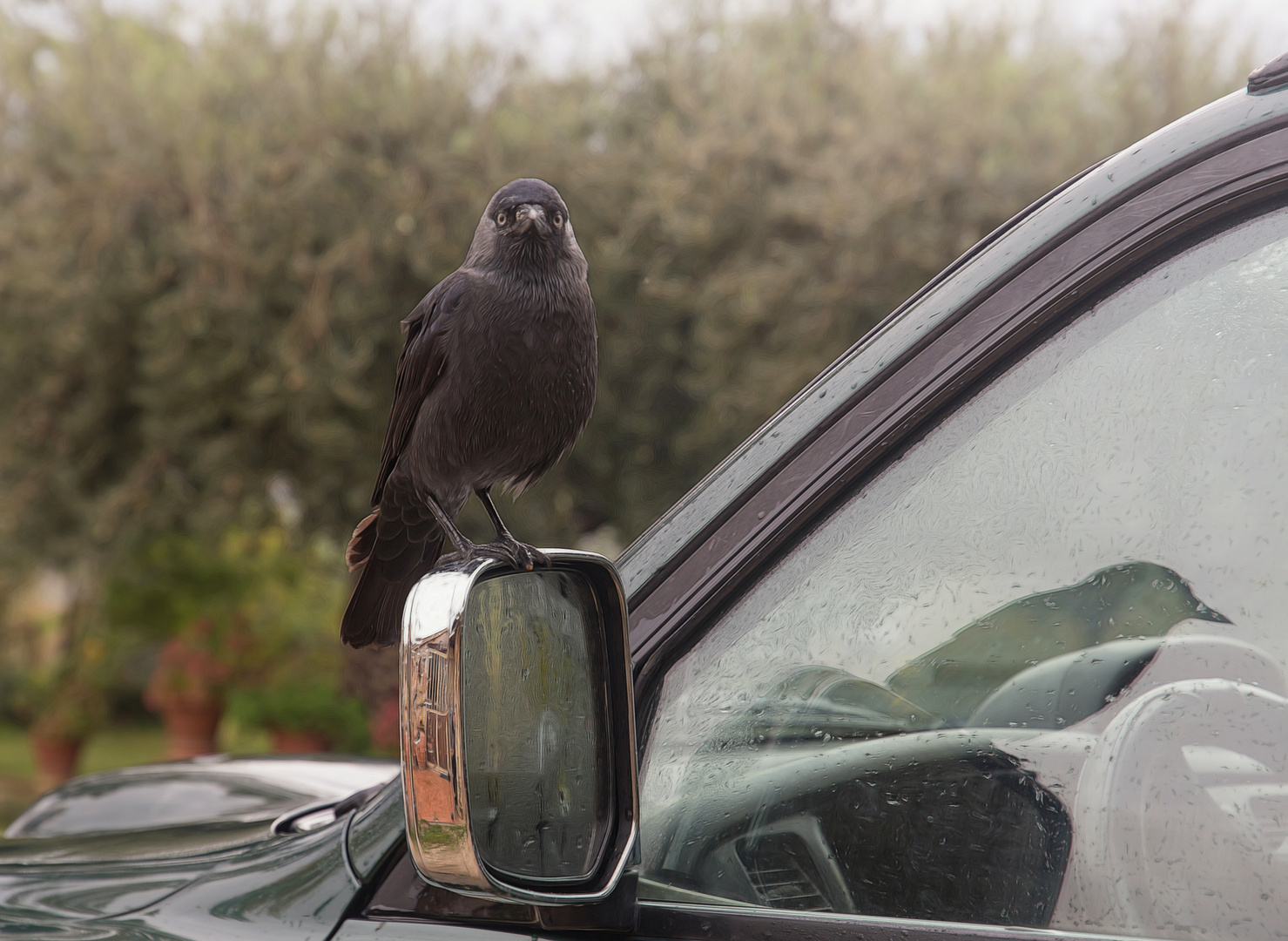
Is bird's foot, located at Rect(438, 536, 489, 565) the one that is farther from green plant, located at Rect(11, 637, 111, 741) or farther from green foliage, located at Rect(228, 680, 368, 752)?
green plant, located at Rect(11, 637, 111, 741)

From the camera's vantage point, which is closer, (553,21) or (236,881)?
(236,881)

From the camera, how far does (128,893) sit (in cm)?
143

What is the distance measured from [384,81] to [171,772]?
498cm

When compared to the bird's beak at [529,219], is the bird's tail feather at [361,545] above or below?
below

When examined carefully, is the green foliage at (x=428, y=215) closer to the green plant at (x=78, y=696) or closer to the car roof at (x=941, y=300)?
the green plant at (x=78, y=696)

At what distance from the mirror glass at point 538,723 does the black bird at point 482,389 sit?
1.60 feet

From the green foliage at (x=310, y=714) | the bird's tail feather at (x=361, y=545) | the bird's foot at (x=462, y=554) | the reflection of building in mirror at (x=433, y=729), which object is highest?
the bird's tail feather at (x=361, y=545)

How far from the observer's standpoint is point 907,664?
43.1 inches

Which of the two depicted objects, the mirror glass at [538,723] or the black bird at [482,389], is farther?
the black bird at [482,389]

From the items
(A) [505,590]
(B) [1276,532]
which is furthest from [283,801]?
(B) [1276,532]

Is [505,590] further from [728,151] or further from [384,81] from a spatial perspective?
[384,81]

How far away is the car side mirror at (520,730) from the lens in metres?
0.96

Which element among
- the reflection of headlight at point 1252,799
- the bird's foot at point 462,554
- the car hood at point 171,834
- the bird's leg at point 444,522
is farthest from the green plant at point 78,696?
the reflection of headlight at point 1252,799

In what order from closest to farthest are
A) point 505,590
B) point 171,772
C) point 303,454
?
point 505,590 → point 171,772 → point 303,454
